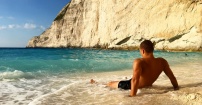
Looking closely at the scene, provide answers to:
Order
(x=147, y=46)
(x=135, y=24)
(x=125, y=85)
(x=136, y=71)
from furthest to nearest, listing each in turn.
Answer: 1. (x=135, y=24)
2. (x=125, y=85)
3. (x=147, y=46)
4. (x=136, y=71)

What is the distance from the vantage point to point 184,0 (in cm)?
3334

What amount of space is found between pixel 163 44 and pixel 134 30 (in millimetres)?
5982

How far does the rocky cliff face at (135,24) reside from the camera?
105 feet

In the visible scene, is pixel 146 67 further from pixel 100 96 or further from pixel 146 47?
pixel 100 96

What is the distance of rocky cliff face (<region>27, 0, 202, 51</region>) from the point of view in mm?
31984

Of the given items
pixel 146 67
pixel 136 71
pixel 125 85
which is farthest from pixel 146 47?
pixel 125 85

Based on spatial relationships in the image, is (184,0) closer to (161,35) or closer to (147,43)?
(161,35)

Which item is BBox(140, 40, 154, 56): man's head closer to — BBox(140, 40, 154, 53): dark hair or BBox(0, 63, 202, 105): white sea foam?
BBox(140, 40, 154, 53): dark hair

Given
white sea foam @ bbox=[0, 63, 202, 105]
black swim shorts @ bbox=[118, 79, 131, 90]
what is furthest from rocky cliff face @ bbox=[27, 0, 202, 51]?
white sea foam @ bbox=[0, 63, 202, 105]

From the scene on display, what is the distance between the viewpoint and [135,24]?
38.9 meters

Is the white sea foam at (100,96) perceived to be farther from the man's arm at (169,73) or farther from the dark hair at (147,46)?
the dark hair at (147,46)

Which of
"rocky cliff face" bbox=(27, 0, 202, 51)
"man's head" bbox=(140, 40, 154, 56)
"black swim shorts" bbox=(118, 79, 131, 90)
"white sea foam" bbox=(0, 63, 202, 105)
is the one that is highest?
"rocky cliff face" bbox=(27, 0, 202, 51)

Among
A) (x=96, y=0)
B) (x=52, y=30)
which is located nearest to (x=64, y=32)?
(x=52, y=30)

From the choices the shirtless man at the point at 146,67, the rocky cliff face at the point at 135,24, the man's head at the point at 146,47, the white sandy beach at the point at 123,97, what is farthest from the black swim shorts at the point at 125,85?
the rocky cliff face at the point at 135,24
